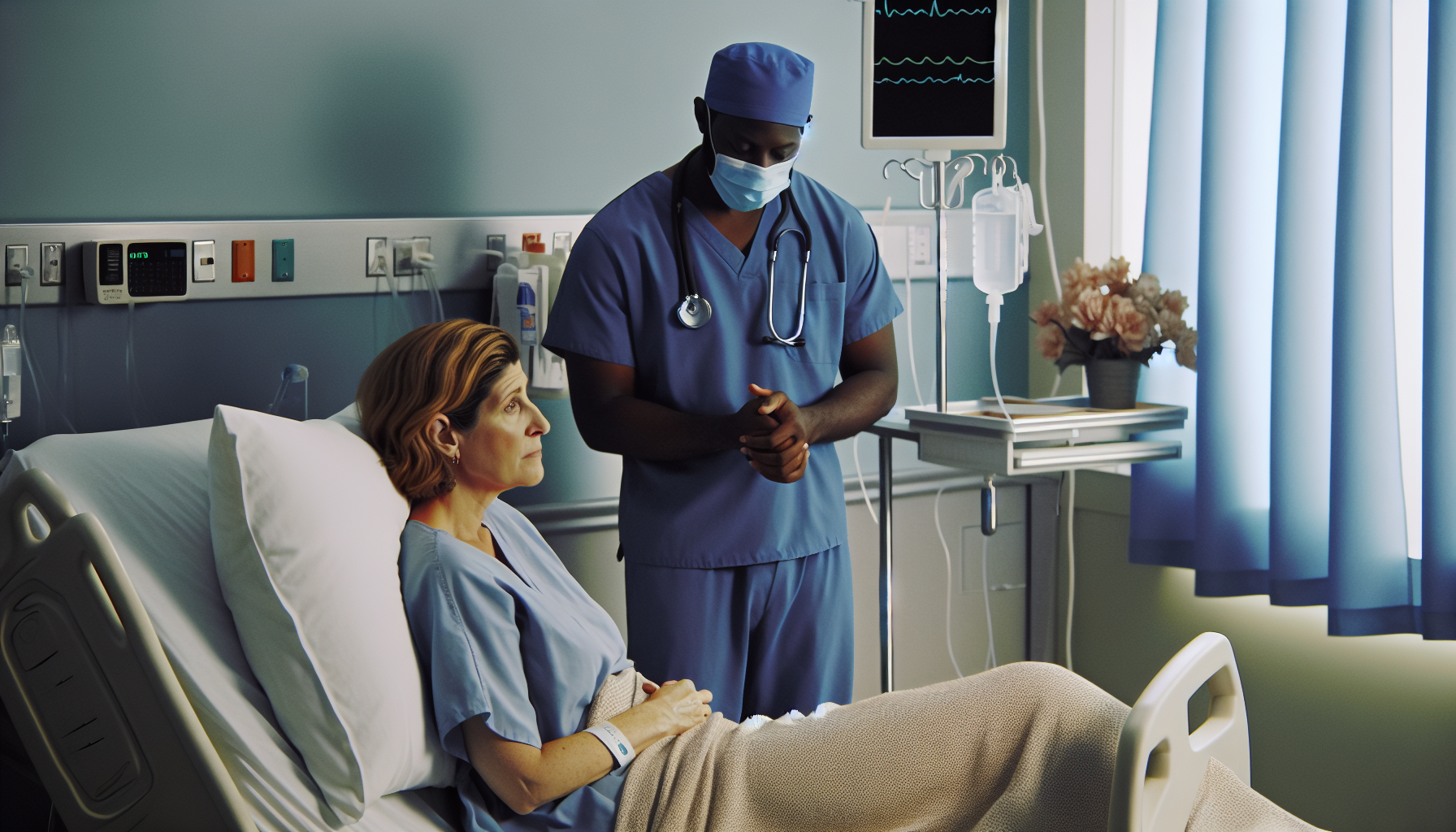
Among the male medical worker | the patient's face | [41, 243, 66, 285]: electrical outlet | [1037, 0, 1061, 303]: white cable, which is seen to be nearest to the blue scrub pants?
the male medical worker

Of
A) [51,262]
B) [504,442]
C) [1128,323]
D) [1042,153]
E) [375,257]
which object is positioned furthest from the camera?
[1042,153]

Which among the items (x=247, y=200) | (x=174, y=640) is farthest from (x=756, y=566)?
(x=247, y=200)

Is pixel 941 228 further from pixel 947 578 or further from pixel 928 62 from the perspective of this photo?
pixel 947 578

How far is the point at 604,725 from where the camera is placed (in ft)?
4.76

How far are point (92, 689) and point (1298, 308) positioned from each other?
1.96m

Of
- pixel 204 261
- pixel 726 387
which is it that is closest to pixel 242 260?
pixel 204 261

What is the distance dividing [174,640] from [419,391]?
1.30 feet

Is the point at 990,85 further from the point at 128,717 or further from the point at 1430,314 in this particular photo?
the point at 128,717

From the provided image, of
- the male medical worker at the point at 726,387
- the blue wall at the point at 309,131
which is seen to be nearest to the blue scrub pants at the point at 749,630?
the male medical worker at the point at 726,387

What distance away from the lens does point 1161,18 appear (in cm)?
245

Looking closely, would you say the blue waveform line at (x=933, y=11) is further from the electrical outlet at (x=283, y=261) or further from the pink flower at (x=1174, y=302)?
→ the electrical outlet at (x=283, y=261)

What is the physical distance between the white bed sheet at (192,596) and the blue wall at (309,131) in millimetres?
523

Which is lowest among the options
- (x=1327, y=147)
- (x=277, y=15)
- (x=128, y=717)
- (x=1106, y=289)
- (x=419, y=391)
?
(x=128, y=717)

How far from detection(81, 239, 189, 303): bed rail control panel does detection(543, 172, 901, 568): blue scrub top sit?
0.61m
